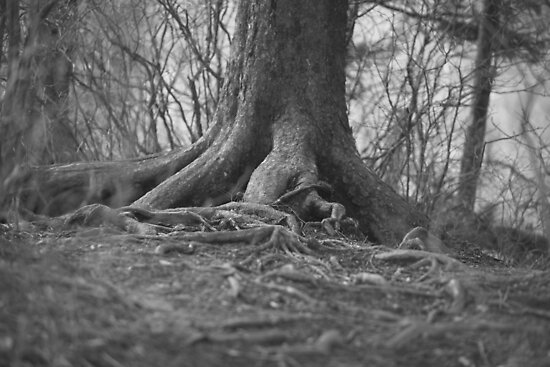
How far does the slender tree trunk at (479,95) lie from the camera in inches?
423

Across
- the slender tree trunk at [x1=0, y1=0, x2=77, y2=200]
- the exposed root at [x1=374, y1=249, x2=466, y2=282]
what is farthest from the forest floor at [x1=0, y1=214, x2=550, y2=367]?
the slender tree trunk at [x1=0, y1=0, x2=77, y2=200]

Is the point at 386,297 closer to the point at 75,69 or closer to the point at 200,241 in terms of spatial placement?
the point at 200,241

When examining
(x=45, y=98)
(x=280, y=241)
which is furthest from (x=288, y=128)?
(x=45, y=98)

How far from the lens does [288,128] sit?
269 inches

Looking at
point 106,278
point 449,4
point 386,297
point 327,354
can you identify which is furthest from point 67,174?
point 449,4

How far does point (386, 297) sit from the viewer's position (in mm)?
4340

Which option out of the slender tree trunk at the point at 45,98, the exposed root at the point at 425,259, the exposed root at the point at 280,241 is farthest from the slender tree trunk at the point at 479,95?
the exposed root at the point at 280,241

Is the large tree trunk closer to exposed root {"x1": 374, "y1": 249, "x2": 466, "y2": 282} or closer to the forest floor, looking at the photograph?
exposed root {"x1": 374, "y1": 249, "x2": 466, "y2": 282}

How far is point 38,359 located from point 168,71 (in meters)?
7.80

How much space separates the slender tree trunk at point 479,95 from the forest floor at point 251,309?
6.10 meters

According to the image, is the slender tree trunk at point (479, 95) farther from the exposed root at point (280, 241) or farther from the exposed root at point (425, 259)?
the exposed root at point (280, 241)

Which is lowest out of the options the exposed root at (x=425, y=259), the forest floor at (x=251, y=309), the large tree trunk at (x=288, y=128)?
the forest floor at (x=251, y=309)

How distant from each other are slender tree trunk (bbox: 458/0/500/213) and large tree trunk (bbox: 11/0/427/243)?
4.05 meters

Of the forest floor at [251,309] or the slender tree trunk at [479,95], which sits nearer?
the forest floor at [251,309]
